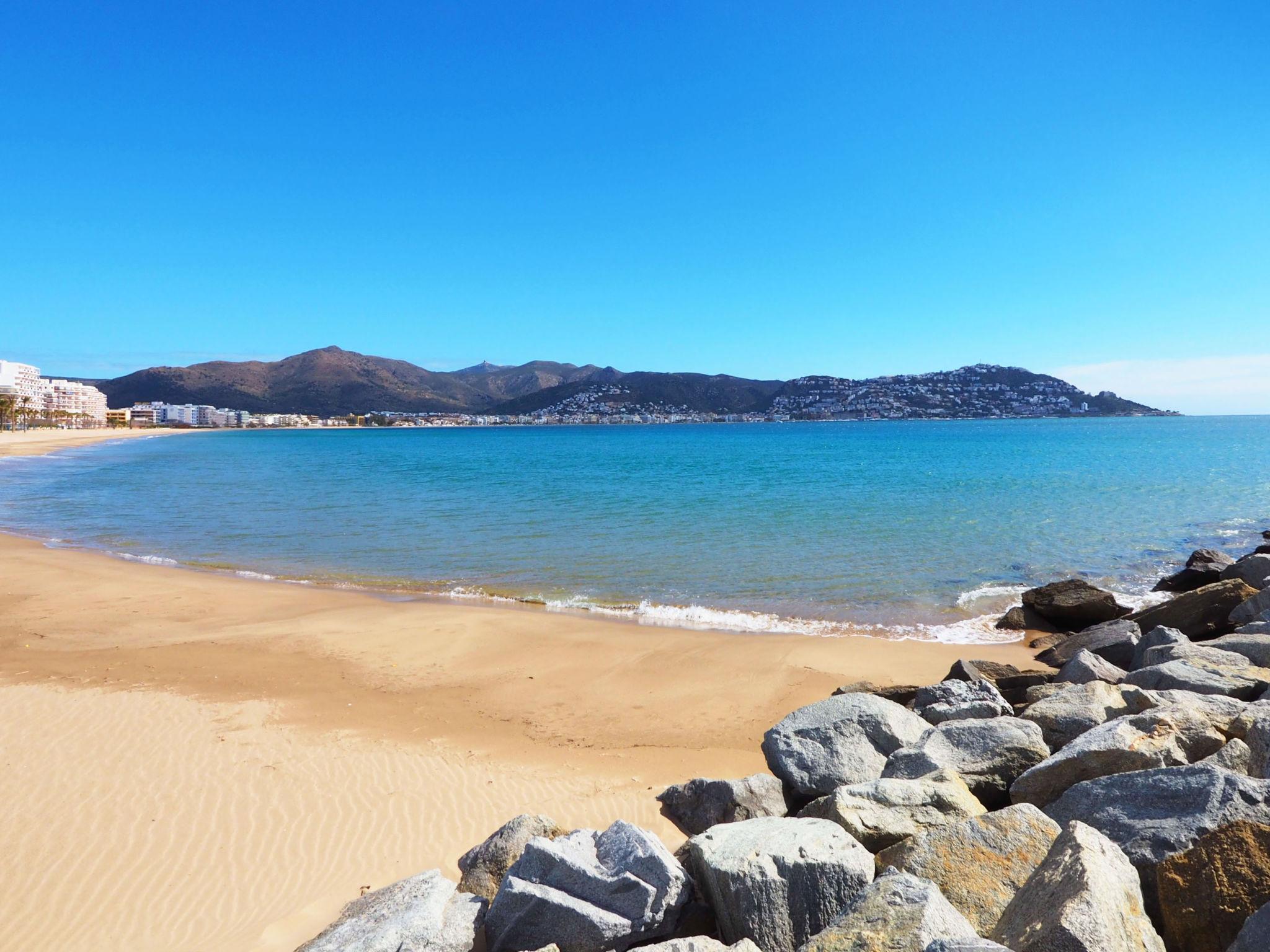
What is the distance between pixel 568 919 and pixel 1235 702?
5.83 meters

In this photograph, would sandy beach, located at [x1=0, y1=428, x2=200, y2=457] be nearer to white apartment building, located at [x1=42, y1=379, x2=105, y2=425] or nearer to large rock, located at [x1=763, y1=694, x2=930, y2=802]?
white apartment building, located at [x1=42, y1=379, x2=105, y2=425]

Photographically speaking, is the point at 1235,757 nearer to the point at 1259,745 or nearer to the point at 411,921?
the point at 1259,745

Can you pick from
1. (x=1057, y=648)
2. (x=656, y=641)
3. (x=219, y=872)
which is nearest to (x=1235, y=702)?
(x=1057, y=648)

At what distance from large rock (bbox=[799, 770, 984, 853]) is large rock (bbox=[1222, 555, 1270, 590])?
465 inches

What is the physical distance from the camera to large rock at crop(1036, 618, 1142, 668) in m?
9.83

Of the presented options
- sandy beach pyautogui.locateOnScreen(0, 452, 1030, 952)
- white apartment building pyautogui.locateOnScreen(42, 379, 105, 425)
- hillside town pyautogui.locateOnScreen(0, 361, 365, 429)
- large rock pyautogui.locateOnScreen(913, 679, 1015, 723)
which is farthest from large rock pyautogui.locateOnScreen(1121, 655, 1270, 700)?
white apartment building pyautogui.locateOnScreen(42, 379, 105, 425)

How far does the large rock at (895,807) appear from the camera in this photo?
4.40 metres

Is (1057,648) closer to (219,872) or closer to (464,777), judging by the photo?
(464,777)

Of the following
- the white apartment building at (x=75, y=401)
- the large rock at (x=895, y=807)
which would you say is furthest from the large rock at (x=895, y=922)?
the white apartment building at (x=75, y=401)

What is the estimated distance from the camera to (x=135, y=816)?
247 inches

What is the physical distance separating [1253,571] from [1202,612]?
362cm

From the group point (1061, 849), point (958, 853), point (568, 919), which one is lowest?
point (568, 919)

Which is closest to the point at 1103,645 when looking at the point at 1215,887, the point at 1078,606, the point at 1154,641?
the point at 1154,641

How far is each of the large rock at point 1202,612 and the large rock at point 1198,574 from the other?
12.6 feet
